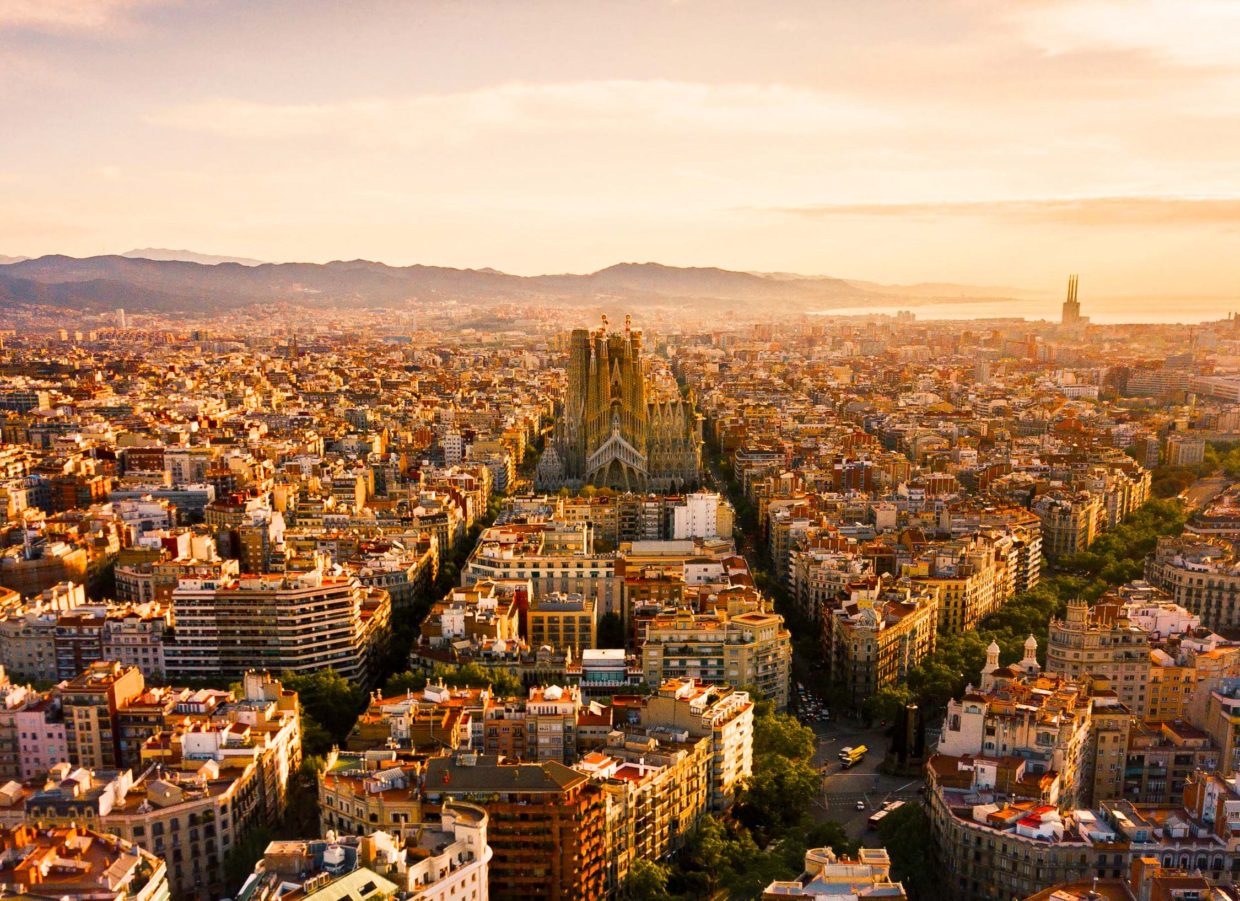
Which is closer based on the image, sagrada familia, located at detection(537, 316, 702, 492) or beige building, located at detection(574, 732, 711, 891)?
beige building, located at detection(574, 732, 711, 891)

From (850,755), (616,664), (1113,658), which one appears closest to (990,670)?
(1113,658)

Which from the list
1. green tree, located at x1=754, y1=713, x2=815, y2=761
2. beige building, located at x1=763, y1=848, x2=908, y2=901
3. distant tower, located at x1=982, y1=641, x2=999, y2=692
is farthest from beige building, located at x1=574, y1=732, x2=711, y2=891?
distant tower, located at x1=982, y1=641, x2=999, y2=692

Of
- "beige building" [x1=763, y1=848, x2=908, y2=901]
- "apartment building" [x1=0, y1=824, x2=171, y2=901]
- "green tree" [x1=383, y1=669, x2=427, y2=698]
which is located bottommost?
"green tree" [x1=383, y1=669, x2=427, y2=698]

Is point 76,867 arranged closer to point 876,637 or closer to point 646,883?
point 646,883

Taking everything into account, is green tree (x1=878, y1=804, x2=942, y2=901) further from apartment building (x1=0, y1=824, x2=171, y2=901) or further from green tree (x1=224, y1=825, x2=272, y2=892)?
apartment building (x1=0, y1=824, x2=171, y2=901)

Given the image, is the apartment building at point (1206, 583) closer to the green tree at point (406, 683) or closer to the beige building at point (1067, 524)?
the beige building at point (1067, 524)

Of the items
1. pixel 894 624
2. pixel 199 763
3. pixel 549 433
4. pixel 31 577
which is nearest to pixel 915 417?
pixel 549 433
